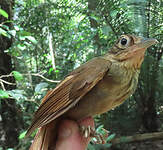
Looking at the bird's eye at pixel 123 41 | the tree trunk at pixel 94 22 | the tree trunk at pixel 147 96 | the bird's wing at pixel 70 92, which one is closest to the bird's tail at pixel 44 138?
the bird's wing at pixel 70 92

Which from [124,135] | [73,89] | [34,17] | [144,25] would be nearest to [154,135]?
[124,135]

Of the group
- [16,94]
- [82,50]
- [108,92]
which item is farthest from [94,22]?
[108,92]

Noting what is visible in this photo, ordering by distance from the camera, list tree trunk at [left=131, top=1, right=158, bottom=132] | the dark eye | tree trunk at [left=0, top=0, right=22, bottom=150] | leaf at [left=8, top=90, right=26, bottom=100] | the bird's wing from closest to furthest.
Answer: the bird's wing → the dark eye → leaf at [left=8, top=90, right=26, bottom=100] → tree trunk at [left=0, top=0, right=22, bottom=150] → tree trunk at [left=131, top=1, right=158, bottom=132]

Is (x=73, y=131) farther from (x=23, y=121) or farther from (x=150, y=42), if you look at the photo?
(x=23, y=121)

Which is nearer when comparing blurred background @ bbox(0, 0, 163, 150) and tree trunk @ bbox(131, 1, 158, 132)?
blurred background @ bbox(0, 0, 163, 150)

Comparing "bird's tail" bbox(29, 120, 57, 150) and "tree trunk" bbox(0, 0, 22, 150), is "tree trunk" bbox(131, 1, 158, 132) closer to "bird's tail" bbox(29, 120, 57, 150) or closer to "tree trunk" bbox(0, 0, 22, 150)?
"tree trunk" bbox(0, 0, 22, 150)

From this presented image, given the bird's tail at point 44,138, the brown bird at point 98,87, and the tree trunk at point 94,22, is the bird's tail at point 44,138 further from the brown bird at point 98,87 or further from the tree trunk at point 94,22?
the tree trunk at point 94,22

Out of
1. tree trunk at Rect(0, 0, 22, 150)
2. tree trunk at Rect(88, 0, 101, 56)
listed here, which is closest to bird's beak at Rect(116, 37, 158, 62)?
tree trunk at Rect(88, 0, 101, 56)
